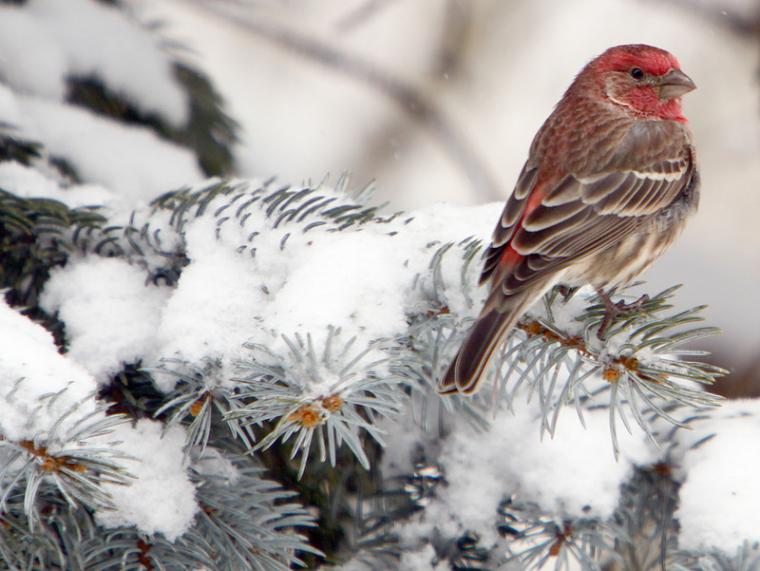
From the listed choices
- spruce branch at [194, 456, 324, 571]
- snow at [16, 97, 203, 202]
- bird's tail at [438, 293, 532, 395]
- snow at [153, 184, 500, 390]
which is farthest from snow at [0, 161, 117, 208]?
bird's tail at [438, 293, 532, 395]

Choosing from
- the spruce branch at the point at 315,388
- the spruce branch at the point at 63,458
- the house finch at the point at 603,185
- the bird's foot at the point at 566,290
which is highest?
the house finch at the point at 603,185

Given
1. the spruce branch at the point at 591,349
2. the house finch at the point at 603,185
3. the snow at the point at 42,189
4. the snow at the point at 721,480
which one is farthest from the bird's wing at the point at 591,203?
the snow at the point at 42,189

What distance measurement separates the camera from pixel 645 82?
9.62 ft

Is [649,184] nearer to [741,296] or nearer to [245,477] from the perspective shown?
[245,477]

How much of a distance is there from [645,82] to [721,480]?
1.48 m

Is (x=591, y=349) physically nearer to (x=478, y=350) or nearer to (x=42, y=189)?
(x=478, y=350)

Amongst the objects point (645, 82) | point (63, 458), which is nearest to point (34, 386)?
point (63, 458)

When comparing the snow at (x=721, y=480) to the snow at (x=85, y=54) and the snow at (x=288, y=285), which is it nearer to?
the snow at (x=288, y=285)

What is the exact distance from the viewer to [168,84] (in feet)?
8.87

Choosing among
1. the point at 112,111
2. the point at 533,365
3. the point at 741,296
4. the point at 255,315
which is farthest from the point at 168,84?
the point at 741,296

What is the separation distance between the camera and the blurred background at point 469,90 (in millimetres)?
4223

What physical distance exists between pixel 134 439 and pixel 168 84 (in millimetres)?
1341

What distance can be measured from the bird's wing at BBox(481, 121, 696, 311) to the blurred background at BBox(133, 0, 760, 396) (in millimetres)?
1227

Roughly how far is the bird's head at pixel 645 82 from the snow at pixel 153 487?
73.0 inches
